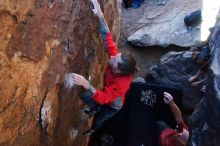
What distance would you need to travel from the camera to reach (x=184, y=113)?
6.52 m

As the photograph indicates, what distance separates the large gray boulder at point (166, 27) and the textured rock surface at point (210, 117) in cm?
306

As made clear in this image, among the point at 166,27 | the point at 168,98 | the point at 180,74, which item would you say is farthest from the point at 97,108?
the point at 166,27

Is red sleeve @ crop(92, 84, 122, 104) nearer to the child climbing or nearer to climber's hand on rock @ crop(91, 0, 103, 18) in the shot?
the child climbing

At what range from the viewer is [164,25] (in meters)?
8.02

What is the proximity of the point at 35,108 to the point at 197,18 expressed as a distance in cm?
493

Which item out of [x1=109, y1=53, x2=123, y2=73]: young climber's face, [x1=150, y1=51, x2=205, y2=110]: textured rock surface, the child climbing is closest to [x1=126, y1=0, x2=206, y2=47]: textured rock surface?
[x1=150, y1=51, x2=205, y2=110]: textured rock surface

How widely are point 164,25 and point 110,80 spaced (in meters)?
4.27

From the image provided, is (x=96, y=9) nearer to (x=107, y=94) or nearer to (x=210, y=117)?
(x=107, y=94)

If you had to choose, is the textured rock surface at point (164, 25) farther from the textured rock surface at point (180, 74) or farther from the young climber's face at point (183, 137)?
the young climber's face at point (183, 137)

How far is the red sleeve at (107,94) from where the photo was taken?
3.78 m

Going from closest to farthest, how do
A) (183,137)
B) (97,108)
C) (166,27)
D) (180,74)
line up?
(97,108)
(183,137)
(180,74)
(166,27)

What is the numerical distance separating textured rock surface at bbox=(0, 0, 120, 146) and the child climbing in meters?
0.12

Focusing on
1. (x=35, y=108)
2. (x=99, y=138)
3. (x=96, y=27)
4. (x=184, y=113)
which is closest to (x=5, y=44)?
(x=35, y=108)

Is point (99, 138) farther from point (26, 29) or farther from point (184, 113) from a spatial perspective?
point (26, 29)
